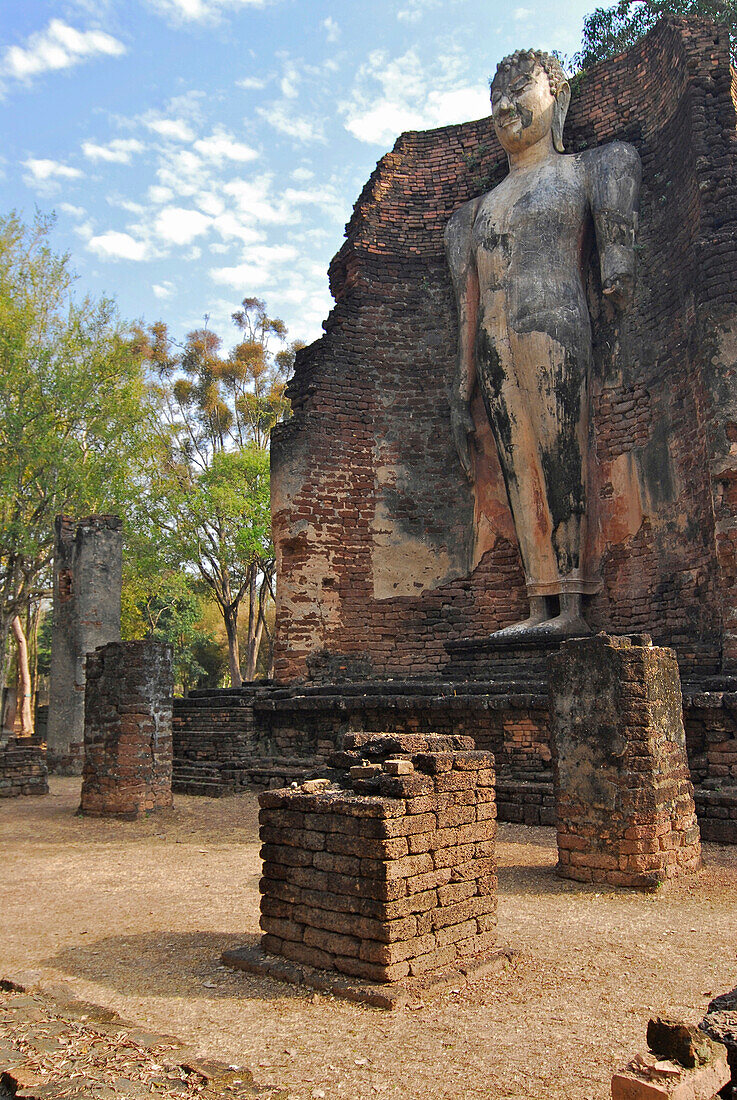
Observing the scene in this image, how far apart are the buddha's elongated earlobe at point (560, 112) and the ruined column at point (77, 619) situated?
916 centimetres

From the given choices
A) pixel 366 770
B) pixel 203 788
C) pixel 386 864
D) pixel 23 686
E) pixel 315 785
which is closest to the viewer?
pixel 386 864

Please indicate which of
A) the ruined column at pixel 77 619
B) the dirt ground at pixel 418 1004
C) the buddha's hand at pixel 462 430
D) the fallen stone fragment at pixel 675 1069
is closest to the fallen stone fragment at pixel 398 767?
the dirt ground at pixel 418 1004

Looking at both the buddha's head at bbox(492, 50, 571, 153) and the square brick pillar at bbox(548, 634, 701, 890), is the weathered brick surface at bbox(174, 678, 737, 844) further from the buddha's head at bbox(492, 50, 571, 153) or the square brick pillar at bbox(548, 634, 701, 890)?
the buddha's head at bbox(492, 50, 571, 153)

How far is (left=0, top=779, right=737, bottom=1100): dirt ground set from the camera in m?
2.82

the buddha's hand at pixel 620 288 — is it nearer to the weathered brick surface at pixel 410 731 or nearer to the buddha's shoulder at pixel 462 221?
the buddha's shoulder at pixel 462 221

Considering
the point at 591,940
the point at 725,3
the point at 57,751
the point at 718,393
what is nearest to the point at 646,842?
the point at 591,940

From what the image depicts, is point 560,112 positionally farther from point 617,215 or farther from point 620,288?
point 620,288

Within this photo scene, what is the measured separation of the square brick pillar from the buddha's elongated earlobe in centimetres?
852

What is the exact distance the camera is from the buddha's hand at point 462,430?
1199cm

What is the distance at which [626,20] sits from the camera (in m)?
16.2

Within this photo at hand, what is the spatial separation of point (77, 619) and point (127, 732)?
5.71m

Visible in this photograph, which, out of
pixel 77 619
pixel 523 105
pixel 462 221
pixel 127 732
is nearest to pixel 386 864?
pixel 127 732

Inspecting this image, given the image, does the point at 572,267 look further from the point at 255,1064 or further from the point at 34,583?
the point at 34,583

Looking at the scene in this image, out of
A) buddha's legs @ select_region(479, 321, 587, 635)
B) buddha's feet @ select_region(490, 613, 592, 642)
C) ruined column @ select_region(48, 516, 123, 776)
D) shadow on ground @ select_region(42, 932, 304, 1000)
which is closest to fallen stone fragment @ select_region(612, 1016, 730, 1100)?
shadow on ground @ select_region(42, 932, 304, 1000)
